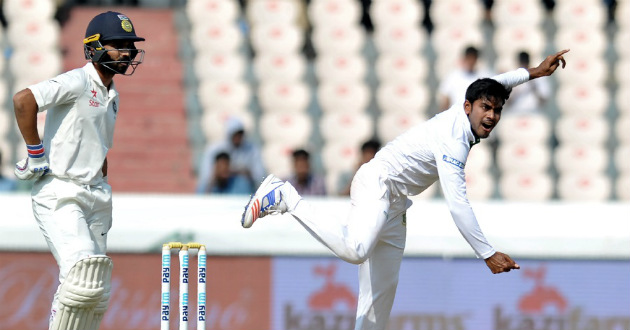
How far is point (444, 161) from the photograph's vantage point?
5105 mm

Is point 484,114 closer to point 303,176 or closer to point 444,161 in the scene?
point 444,161

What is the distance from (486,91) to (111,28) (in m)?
1.70

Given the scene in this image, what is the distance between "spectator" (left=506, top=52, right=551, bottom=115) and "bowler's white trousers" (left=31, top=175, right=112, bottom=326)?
5.24m

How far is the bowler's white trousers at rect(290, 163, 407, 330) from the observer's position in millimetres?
5234

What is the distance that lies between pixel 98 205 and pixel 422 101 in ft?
16.7

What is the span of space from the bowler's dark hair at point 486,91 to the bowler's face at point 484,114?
0.06 feet

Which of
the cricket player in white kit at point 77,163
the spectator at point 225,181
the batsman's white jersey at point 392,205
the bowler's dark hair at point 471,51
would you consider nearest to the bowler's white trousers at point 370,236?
the batsman's white jersey at point 392,205

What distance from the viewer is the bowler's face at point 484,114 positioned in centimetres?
511

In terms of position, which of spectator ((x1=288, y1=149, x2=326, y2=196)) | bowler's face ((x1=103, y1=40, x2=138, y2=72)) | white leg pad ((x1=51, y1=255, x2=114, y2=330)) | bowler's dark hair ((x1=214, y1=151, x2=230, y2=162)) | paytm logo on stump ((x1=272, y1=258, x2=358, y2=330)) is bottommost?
paytm logo on stump ((x1=272, y1=258, x2=358, y2=330))

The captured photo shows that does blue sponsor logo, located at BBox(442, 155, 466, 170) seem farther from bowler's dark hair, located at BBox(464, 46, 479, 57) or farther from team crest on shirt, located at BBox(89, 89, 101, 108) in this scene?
bowler's dark hair, located at BBox(464, 46, 479, 57)

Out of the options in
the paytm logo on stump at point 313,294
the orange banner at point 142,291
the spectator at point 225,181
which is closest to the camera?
the orange banner at point 142,291

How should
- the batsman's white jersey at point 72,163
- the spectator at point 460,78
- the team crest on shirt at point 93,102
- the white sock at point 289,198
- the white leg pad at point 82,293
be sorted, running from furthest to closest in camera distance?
the spectator at point 460,78
the white sock at point 289,198
the team crest on shirt at point 93,102
the batsman's white jersey at point 72,163
the white leg pad at point 82,293

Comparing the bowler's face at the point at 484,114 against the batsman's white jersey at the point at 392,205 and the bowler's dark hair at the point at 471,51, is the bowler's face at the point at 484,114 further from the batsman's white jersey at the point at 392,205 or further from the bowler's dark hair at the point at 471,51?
the bowler's dark hair at the point at 471,51

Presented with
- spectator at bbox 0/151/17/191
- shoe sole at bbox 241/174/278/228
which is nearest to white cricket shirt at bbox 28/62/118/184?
shoe sole at bbox 241/174/278/228
